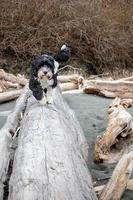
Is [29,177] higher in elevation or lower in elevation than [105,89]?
higher

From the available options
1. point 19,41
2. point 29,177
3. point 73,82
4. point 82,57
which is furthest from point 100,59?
point 29,177

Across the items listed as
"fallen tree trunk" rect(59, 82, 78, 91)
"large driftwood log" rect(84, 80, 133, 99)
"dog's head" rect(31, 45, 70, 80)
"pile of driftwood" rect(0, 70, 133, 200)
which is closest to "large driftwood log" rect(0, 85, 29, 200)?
"pile of driftwood" rect(0, 70, 133, 200)

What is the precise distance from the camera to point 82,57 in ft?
39.6

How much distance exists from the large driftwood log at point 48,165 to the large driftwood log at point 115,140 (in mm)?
694

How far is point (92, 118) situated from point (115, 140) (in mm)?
1528

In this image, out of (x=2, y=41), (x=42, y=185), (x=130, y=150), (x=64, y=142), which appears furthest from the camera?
(x=2, y=41)

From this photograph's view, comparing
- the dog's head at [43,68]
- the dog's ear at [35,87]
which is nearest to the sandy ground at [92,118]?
the dog's ear at [35,87]

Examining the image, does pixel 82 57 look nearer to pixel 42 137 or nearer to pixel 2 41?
pixel 2 41

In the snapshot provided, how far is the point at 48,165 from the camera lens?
→ 2.92m

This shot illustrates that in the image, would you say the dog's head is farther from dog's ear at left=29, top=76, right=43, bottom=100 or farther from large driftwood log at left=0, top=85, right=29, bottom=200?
large driftwood log at left=0, top=85, right=29, bottom=200

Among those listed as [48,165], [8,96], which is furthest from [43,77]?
[8,96]

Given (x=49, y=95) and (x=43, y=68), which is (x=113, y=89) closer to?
(x=49, y=95)

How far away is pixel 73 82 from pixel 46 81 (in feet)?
14.1

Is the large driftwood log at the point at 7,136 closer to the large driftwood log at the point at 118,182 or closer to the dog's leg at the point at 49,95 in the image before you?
the dog's leg at the point at 49,95
